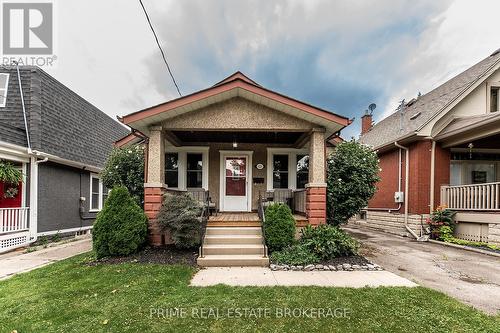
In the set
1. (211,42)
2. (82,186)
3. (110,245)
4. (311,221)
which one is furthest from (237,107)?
(82,186)

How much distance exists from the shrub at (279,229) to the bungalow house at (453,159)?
246 inches

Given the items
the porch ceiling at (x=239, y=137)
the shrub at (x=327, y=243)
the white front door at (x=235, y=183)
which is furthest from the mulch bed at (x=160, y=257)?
the porch ceiling at (x=239, y=137)

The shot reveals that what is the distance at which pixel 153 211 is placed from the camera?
6.69m


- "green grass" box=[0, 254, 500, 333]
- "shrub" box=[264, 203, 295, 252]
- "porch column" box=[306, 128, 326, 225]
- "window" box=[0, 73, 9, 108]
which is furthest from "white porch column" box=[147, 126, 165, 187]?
"window" box=[0, 73, 9, 108]

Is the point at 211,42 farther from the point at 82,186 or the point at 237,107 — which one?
the point at 82,186

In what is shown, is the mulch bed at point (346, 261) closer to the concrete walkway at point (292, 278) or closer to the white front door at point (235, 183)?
the concrete walkway at point (292, 278)

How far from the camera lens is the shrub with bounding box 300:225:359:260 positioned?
5.86 meters

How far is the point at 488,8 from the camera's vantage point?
37.3 feet

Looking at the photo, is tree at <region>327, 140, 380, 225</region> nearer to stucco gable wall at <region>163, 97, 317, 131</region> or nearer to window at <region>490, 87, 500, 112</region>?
stucco gable wall at <region>163, 97, 317, 131</region>

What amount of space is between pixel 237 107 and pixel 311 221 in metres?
3.63

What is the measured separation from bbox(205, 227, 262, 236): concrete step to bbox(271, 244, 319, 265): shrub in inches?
35.6

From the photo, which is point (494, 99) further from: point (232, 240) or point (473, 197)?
point (232, 240)

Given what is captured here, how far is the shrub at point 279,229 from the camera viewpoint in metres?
6.11

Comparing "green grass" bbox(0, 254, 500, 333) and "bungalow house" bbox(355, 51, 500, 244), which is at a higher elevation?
"bungalow house" bbox(355, 51, 500, 244)
